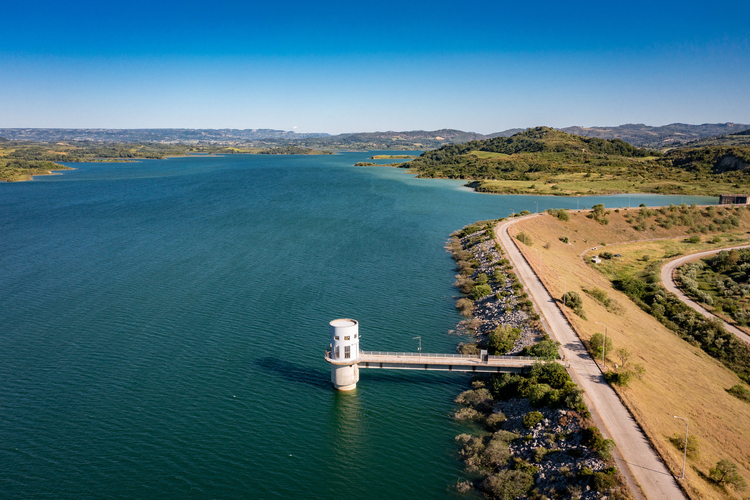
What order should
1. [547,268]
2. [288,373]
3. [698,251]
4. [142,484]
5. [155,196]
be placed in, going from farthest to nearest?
[155,196], [698,251], [547,268], [288,373], [142,484]

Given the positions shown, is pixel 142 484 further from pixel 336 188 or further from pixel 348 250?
pixel 336 188

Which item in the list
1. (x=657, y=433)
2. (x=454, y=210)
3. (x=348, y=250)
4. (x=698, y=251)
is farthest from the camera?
(x=454, y=210)

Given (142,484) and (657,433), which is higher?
(657,433)

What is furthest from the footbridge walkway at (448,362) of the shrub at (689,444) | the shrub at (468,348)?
the shrub at (689,444)

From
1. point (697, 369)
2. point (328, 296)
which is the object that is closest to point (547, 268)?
point (697, 369)

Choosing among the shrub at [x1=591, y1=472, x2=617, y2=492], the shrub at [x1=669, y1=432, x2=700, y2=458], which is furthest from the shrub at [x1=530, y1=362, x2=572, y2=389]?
the shrub at [x1=591, y1=472, x2=617, y2=492]

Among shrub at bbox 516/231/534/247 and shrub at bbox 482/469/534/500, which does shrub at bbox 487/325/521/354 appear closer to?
shrub at bbox 482/469/534/500

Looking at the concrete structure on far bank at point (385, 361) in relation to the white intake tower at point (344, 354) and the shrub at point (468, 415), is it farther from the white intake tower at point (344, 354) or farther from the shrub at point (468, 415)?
the shrub at point (468, 415)

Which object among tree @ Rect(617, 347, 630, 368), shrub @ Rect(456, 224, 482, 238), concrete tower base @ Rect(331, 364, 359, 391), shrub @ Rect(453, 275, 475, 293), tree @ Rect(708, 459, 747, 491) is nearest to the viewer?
tree @ Rect(708, 459, 747, 491)
